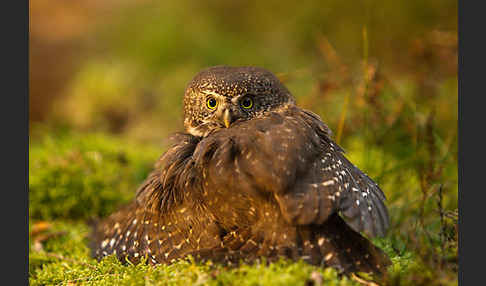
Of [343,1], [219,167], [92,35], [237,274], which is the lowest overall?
[237,274]

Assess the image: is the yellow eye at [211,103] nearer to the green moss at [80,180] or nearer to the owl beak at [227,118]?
the owl beak at [227,118]

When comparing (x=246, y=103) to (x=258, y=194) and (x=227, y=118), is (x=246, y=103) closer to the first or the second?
(x=227, y=118)

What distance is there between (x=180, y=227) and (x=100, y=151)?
2.74 m

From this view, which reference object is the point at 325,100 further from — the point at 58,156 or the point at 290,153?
the point at 290,153

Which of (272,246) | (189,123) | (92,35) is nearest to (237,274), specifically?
(272,246)

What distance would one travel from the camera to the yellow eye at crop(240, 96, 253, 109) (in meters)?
3.20

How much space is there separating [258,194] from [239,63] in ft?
21.1

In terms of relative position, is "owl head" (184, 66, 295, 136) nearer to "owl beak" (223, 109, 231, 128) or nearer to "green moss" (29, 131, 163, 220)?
"owl beak" (223, 109, 231, 128)

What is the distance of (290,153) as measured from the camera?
256cm

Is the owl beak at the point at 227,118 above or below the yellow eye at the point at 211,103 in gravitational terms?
below

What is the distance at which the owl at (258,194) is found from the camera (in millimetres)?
2541

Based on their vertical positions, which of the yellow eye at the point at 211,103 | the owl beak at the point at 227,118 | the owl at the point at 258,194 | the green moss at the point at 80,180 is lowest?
the green moss at the point at 80,180

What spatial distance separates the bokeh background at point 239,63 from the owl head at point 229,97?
41 centimetres

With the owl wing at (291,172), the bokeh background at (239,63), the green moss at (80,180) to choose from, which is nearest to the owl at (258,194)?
the owl wing at (291,172)
